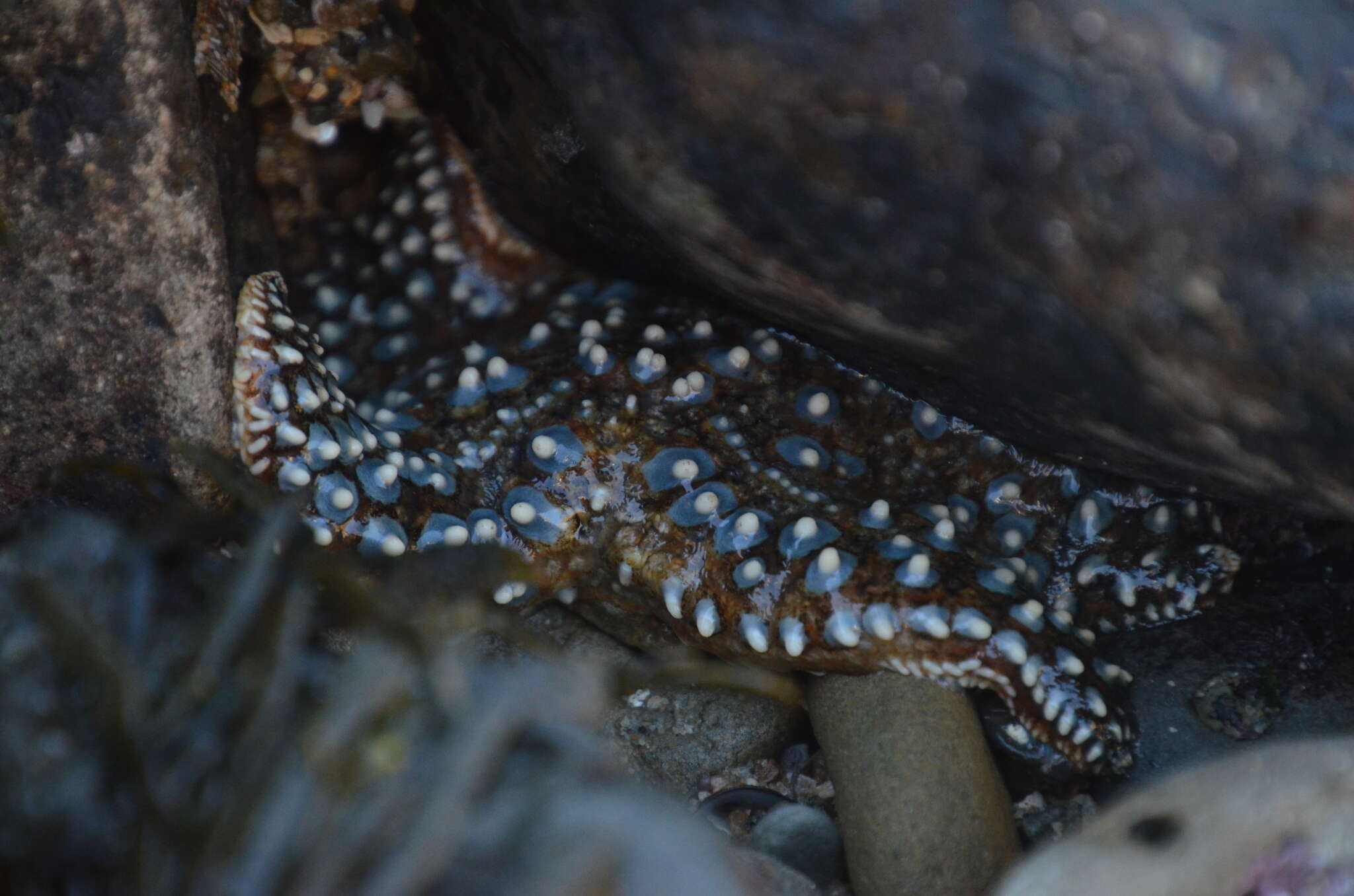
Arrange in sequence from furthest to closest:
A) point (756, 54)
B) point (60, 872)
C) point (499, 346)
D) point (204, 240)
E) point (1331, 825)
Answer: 1. point (499, 346)
2. point (204, 240)
3. point (756, 54)
4. point (1331, 825)
5. point (60, 872)

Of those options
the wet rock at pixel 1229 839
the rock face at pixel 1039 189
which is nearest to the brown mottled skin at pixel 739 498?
the rock face at pixel 1039 189

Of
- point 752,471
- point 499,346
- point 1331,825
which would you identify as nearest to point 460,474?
point 499,346

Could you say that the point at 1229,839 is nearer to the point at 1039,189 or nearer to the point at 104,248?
the point at 1039,189

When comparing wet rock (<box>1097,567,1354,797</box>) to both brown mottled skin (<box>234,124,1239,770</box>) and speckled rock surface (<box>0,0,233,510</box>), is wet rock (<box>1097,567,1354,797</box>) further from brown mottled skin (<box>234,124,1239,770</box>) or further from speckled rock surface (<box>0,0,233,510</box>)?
speckled rock surface (<box>0,0,233,510</box>)

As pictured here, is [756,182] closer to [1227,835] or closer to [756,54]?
[756,54]

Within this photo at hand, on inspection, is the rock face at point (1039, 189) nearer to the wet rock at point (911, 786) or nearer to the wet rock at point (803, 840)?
the wet rock at point (911, 786)

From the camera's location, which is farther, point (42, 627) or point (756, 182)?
point (756, 182)
